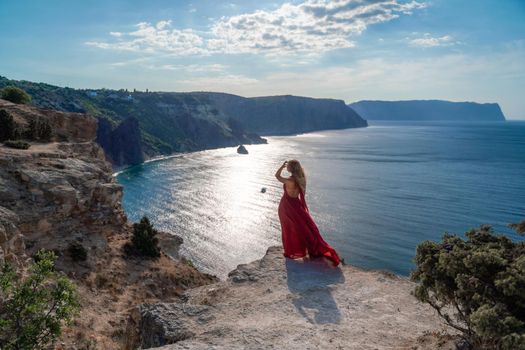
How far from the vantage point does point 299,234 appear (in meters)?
13.9

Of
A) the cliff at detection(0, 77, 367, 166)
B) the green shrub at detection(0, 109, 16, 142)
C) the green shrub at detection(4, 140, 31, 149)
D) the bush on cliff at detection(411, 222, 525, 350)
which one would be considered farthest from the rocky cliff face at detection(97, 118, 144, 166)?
the bush on cliff at detection(411, 222, 525, 350)

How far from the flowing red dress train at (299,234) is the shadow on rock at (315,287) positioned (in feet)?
1.04

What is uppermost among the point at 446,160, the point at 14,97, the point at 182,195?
the point at 14,97

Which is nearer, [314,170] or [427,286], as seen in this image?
[427,286]

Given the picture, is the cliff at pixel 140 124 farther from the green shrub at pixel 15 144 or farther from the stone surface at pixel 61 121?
the green shrub at pixel 15 144

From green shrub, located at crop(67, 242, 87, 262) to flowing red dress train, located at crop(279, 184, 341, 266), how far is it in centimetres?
972

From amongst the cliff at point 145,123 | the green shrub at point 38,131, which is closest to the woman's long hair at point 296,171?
the green shrub at point 38,131

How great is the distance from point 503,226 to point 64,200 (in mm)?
52472

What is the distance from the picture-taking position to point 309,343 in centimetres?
863

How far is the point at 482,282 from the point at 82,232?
1772 cm

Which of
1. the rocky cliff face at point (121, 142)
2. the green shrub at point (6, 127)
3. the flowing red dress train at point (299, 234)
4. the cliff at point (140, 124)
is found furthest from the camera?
the cliff at point (140, 124)

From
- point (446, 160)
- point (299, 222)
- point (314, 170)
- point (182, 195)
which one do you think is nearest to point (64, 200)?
point (299, 222)

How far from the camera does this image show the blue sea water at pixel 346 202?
1948 inches

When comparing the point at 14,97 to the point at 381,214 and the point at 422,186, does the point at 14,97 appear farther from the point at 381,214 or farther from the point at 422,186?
the point at 422,186
